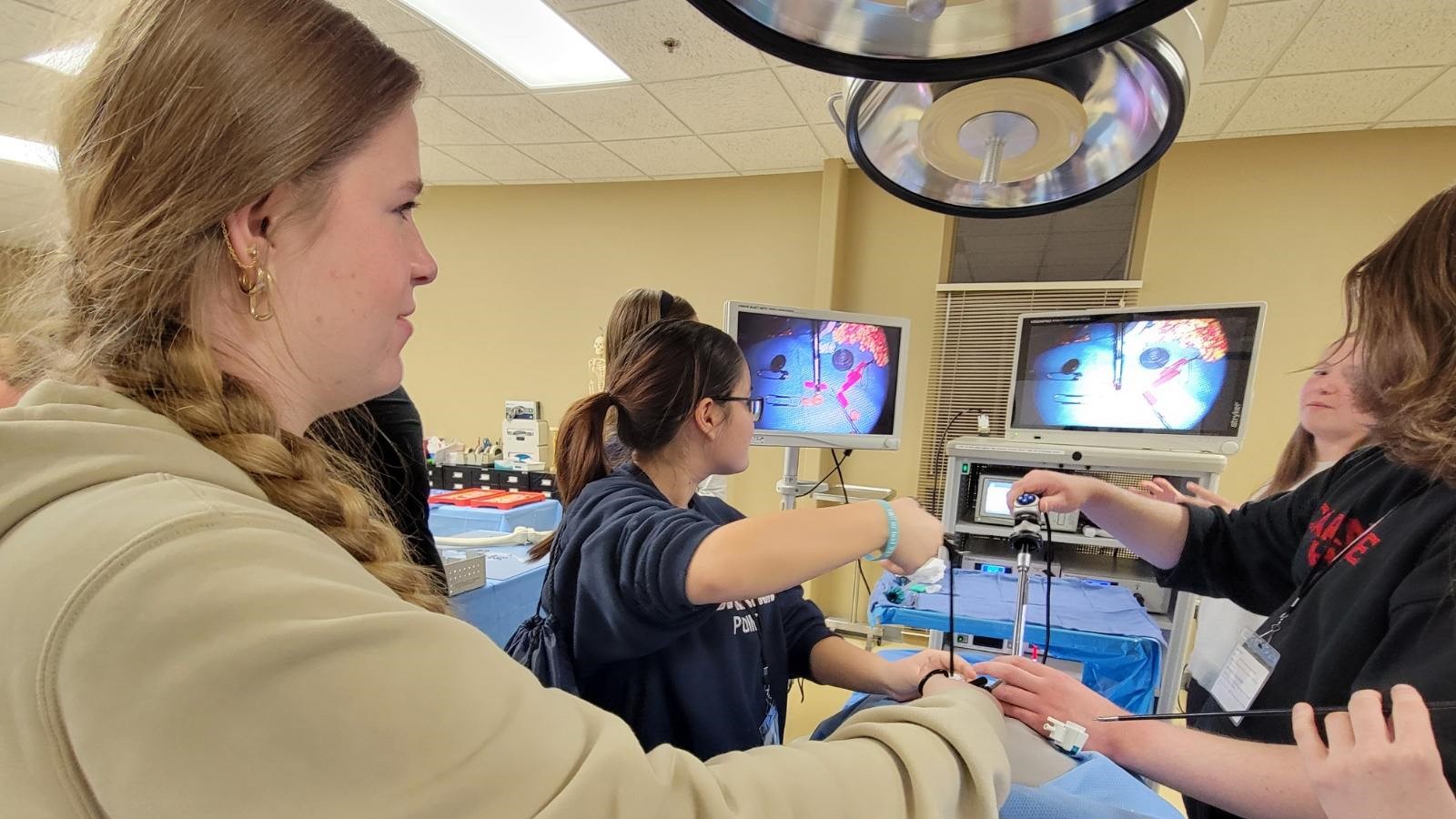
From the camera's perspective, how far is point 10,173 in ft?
11.8

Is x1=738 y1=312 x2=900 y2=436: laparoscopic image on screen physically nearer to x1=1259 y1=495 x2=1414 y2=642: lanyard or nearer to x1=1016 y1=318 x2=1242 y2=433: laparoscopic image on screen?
x1=1016 y1=318 x2=1242 y2=433: laparoscopic image on screen

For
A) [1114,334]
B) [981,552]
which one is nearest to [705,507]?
[981,552]

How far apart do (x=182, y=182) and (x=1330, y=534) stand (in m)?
1.37

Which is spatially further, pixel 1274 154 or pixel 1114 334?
pixel 1274 154

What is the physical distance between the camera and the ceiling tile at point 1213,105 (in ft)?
7.93

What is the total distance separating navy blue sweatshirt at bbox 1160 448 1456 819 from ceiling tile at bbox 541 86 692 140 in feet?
8.80

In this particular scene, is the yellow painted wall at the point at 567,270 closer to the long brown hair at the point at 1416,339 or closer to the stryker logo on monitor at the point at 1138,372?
the stryker logo on monitor at the point at 1138,372

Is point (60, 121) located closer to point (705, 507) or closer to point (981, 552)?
point (705, 507)

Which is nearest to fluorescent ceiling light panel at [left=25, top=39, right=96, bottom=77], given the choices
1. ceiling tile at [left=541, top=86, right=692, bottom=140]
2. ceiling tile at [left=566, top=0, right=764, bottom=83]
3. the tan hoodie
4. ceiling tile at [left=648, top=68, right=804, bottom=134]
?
the tan hoodie

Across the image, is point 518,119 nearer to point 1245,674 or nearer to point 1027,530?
point 1027,530

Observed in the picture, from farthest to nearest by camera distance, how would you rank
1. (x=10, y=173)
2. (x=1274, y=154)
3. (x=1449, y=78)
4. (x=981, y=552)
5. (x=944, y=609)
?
(x=10, y=173)
(x=1274, y=154)
(x=1449, y=78)
(x=981, y=552)
(x=944, y=609)

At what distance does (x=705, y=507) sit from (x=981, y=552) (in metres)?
1.31

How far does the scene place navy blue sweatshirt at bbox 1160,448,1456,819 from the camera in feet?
1.94

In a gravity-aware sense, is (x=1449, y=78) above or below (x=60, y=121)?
above
